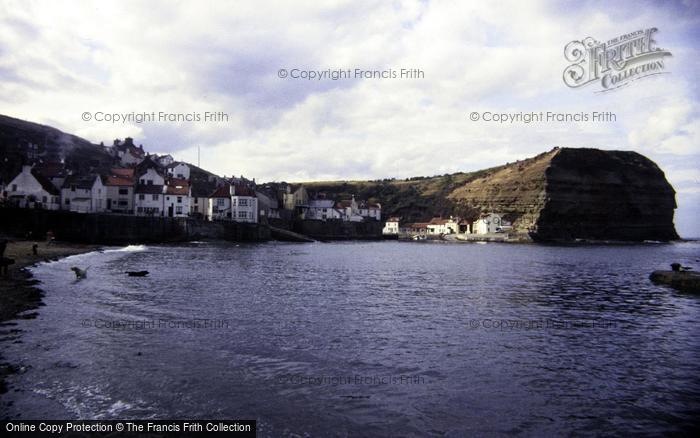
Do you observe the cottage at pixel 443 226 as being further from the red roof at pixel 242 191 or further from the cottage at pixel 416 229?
the red roof at pixel 242 191

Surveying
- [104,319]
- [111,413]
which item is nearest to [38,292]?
[104,319]

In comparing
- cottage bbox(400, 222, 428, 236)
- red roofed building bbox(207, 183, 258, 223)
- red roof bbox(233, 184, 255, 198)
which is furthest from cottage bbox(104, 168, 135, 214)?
cottage bbox(400, 222, 428, 236)

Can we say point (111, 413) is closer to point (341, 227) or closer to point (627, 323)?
point (627, 323)

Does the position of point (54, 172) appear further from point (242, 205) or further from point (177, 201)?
point (242, 205)

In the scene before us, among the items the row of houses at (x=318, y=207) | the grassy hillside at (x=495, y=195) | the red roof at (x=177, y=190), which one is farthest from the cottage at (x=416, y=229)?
the red roof at (x=177, y=190)

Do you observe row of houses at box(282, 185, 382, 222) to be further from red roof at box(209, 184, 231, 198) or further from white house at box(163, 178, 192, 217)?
white house at box(163, 178, 192, 217)

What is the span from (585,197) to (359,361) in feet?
567

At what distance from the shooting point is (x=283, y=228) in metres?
118

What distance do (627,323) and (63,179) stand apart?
103m

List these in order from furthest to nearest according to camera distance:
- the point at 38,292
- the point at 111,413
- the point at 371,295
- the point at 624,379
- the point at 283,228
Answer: the point at 283,228 < the point at 371,295 < the point at 38,292 < the point at 624,379 < the point at 111,413

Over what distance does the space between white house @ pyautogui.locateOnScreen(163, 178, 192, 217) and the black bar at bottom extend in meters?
91.3

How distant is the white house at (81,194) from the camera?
85688 millimetres

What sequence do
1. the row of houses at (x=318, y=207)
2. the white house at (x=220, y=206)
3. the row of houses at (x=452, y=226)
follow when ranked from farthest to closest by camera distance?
the row of houses at (x=452, y=226) < the row of houses at (x=318, y=207) < the white house at (x=220, y=206)

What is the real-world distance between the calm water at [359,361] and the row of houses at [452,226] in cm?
13035
